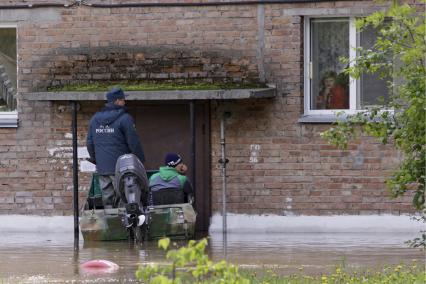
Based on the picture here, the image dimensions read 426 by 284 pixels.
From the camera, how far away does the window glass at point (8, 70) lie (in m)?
18.5

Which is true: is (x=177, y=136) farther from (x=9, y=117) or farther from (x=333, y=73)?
(x=9, y=117)

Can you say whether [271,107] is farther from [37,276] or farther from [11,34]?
[37,276]

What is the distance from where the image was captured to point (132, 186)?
49.9ft

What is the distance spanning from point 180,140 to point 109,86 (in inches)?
51.4

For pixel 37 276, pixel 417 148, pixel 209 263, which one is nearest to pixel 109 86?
pixel 37 276

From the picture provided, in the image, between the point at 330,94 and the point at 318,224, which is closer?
the point at 318,224

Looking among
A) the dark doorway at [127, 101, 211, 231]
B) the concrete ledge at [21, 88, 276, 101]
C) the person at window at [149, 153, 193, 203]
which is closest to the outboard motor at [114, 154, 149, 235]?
the person at window at [149, 153, 193, 203]

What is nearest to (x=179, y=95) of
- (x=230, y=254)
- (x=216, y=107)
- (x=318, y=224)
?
(x=216, y=107)

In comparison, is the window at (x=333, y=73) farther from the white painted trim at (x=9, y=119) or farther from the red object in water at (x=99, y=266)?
the red object in water at (x=99, y=266)

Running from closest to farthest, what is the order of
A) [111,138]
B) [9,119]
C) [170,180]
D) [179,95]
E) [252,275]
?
[252,275], [111,138], [170,180], [179,95], [9,119]

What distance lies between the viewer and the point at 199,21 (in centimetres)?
1786

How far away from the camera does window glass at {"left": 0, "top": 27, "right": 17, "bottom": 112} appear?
18547 mm

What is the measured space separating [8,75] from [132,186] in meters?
4.23

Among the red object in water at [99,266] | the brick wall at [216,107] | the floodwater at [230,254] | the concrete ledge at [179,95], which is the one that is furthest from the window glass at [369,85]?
the red object in water at [99,266]
